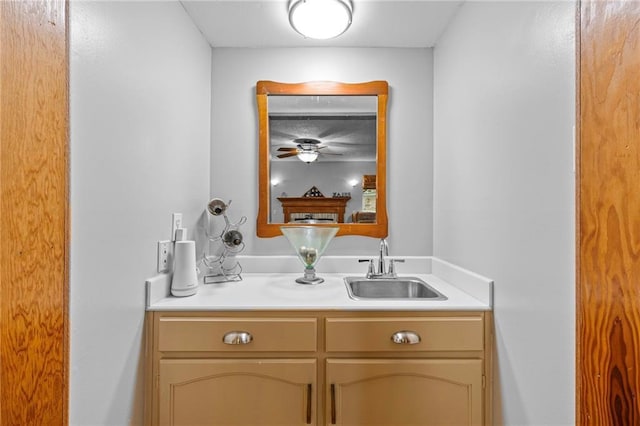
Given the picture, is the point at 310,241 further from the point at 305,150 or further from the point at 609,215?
the point at 609,215

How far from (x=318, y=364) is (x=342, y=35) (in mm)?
1642

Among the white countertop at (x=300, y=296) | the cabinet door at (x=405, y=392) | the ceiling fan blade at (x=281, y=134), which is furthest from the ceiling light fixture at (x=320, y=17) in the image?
the cabinet door at (x=405, y=392)

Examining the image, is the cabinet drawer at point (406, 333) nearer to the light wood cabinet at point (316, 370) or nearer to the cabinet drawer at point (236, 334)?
the light wood cabinet at point (316, 370)

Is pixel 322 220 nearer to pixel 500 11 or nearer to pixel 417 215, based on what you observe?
pixel 417 215

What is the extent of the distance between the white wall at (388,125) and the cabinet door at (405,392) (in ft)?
2.54

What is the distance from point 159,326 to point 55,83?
89 centimetres

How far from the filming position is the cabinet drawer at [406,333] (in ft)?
4.11

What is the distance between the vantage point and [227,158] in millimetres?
1929

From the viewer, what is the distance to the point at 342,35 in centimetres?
179

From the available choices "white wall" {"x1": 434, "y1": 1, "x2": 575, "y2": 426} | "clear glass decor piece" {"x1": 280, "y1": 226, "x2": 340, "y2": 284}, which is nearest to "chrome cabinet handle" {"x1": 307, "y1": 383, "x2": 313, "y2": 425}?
"clear glass decor piece" {"x1": 280, "y1": 226, "x2": 340, "y2": 284}

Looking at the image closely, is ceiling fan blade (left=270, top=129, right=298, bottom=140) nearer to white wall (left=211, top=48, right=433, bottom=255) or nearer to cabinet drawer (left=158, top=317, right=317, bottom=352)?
white wall (left=211, top=48, right=433, bottom=255)

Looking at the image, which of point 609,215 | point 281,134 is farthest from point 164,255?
point 609,215

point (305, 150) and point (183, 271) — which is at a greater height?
point (305, 150)

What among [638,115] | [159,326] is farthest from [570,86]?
[159,326]
